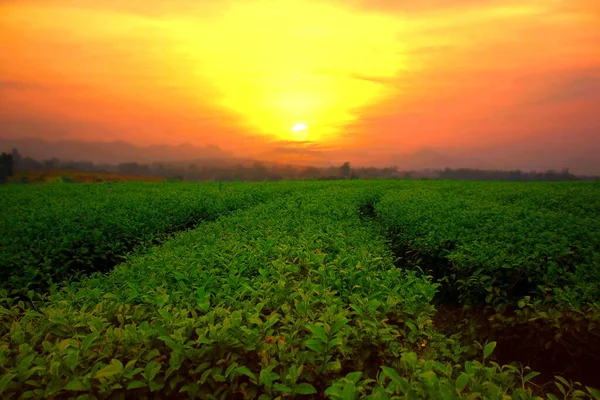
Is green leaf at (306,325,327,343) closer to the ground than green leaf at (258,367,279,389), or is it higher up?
higher up

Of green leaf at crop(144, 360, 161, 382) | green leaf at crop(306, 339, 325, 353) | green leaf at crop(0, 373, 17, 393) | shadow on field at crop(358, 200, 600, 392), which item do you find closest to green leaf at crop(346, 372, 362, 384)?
green leaf at crop(306, 339, 325, 353)

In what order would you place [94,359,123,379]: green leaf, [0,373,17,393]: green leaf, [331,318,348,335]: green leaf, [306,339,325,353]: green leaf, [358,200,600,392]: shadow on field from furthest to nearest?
1. [358,200,600,392]: shadow on field
2. [331,318,348,335]: green leaf
3. [306,339,325,353]: green leaf
4. [94,359,123,379]: green leaf
5. [0,373,17,393]: green leaf

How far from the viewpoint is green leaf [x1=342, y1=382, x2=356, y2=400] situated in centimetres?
184

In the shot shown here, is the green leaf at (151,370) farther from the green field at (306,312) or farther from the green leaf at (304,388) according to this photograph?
the green leaf at (304,388)

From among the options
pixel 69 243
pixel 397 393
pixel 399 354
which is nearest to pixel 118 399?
pixel 397 393

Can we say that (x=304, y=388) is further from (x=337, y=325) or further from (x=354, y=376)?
(x=337, y=325)

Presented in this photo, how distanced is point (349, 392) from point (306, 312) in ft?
3.53

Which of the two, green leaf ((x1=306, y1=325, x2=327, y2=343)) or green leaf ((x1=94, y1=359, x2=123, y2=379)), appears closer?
green leaf ((x1=94, y1=359, x2=123, y2=379))

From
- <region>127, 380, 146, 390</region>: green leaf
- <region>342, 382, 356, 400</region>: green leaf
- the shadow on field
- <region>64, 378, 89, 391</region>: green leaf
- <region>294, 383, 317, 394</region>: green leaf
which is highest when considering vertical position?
<region>342, 382, 356, 400</region>: green leaf

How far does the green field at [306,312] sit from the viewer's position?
2229 millimetres

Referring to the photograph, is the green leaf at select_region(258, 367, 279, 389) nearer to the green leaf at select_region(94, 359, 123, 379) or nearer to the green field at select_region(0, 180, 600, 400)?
the green field at select_region(0, 180, 600, 400)

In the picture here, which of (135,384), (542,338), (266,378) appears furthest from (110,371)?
(542,338)

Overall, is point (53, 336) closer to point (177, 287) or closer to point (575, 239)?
point (177, 287)

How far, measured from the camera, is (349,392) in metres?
1.85
